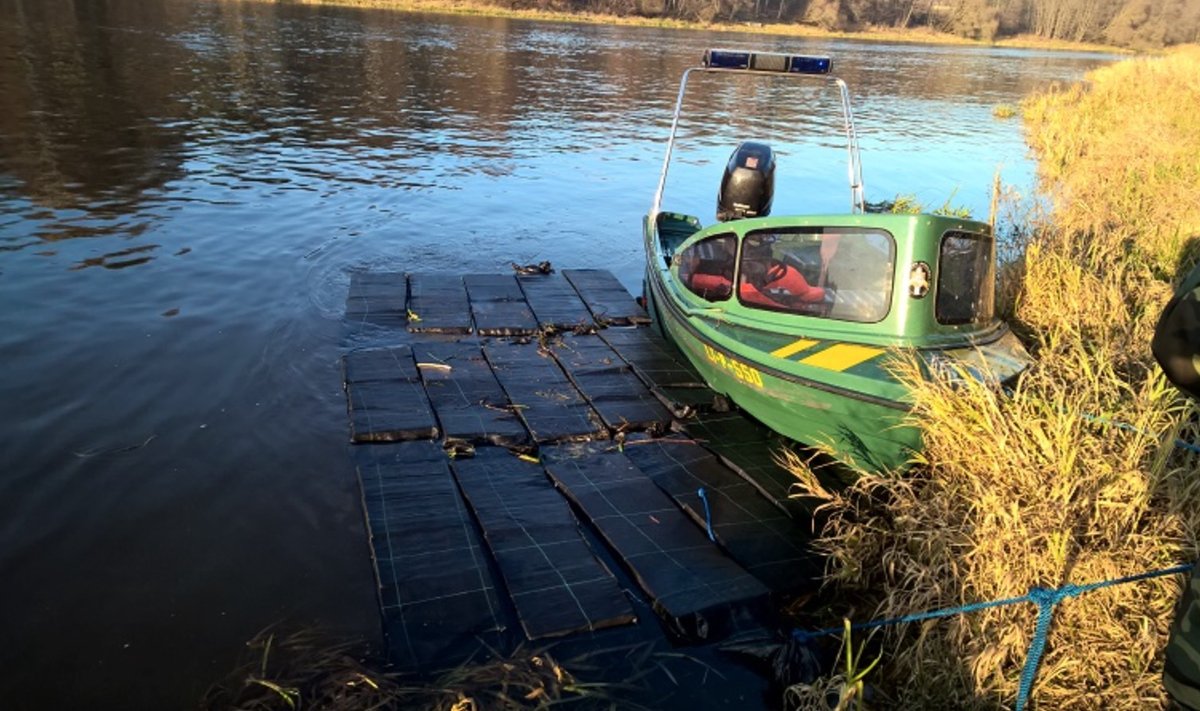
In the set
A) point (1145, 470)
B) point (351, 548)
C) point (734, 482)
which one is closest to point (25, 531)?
point (351, 548)

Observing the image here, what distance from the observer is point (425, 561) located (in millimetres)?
4594

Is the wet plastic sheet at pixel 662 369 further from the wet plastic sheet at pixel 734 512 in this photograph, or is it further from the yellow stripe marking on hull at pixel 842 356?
the yellow stripe marking on hull at pixel 842 356

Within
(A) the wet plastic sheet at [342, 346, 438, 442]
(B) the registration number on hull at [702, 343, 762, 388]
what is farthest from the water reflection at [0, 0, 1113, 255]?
(B) the registration number on hull at [702, 343, 762, 388]

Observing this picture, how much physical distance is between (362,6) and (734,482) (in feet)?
169

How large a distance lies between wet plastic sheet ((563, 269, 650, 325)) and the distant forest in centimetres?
6370

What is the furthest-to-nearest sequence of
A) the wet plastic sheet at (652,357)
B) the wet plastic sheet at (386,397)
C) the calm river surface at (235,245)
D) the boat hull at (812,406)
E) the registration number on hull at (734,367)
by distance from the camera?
1. the wet plastic sheet at (652,357)
2. the wet plastic sheet at (386,397)
3. the registration number on hull at (734,367)
4. the boat hull at (812,406)
5. the calm river surface at (235,245)

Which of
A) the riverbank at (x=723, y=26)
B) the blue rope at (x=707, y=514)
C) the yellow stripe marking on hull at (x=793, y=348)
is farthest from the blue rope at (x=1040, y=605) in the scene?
the riverbank at (x=723, y=26)

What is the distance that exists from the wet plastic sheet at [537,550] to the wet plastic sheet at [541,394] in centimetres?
55

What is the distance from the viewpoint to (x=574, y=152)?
714 inches

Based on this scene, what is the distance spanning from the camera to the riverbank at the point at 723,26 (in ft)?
169

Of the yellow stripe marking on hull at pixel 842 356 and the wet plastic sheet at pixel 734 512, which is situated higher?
the yellow stripe marking on hull at pixel 842 356

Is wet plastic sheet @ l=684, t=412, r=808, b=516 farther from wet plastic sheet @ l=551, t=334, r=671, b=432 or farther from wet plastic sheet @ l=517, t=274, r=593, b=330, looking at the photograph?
wet plastic sheet @ l=517, t=274, r=593, b=330

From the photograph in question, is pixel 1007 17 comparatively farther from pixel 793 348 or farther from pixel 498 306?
pixel 793 348

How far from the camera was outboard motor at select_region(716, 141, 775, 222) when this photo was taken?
9492mm
